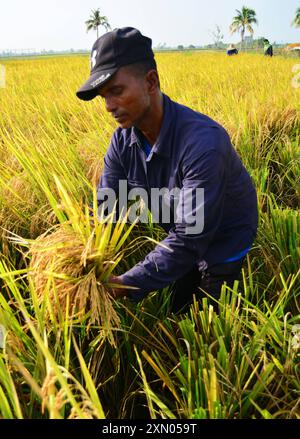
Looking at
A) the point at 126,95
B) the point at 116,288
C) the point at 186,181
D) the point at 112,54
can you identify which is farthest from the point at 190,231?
the point at 112,54

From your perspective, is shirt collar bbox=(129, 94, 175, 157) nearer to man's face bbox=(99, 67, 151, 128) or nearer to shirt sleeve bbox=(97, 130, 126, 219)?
man's face bbox=(99, 67, 151, 128)

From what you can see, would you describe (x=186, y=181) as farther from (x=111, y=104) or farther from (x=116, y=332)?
(x=116, y=332)

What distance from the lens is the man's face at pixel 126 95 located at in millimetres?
1034

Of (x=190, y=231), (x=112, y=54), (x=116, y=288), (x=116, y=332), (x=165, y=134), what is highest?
(x=112, y=54)

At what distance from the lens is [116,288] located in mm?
944

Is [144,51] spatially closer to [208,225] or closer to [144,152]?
[144,152]

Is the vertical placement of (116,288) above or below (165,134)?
below

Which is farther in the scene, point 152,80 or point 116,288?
point 152,80

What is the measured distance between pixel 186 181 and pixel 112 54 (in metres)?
0.40

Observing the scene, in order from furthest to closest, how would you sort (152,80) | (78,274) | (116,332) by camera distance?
(152,80) < (116,332) < (78,274)

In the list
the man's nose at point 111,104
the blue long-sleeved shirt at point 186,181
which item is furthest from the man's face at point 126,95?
the blue long-sleeved shirt at point 186,181

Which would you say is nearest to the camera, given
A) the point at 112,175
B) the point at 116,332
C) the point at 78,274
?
the point at 78,274
